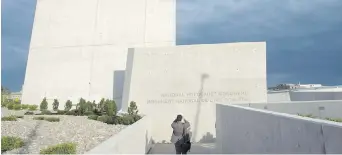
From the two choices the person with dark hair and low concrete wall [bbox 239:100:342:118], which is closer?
the person with dark hair

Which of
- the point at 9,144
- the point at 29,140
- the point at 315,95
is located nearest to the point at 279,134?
the point at 9,144

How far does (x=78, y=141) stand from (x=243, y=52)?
10518 millimetres

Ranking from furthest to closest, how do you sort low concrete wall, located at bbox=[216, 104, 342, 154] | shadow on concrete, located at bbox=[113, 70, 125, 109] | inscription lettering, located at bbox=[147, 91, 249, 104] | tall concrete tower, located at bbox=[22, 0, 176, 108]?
tall concrete tower, located at bbox=[22, 0, 176, 108], shadow on concrete, located at bbox=[113, 70, 125, 109], inscription lettering, located at bbox=[147, 91, 249, 104], low concrete wall, located at bbox=[216, 104, 342, 154]

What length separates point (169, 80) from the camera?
1584 cm

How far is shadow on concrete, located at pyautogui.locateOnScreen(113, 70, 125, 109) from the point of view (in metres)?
22.8

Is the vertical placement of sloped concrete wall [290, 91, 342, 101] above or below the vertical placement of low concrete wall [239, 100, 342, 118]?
above

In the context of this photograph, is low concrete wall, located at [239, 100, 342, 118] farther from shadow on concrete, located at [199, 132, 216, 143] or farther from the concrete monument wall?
shadow on concrete, located at [199, 132, 216, 143]

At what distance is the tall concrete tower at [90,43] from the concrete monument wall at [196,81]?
725cm

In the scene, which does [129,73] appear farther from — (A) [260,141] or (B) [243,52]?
(A) [260,141]

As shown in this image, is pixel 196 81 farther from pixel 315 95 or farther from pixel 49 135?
pixel 49 135

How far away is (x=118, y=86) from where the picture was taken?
23031 millimetres

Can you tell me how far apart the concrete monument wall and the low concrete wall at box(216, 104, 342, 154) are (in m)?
6.52

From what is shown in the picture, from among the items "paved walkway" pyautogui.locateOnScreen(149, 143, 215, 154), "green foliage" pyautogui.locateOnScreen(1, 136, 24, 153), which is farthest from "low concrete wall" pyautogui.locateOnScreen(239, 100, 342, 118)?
"green foliage" pyautogui.locateOnScreen(1, 136, 24, 153)

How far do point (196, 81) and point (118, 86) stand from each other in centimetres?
912
